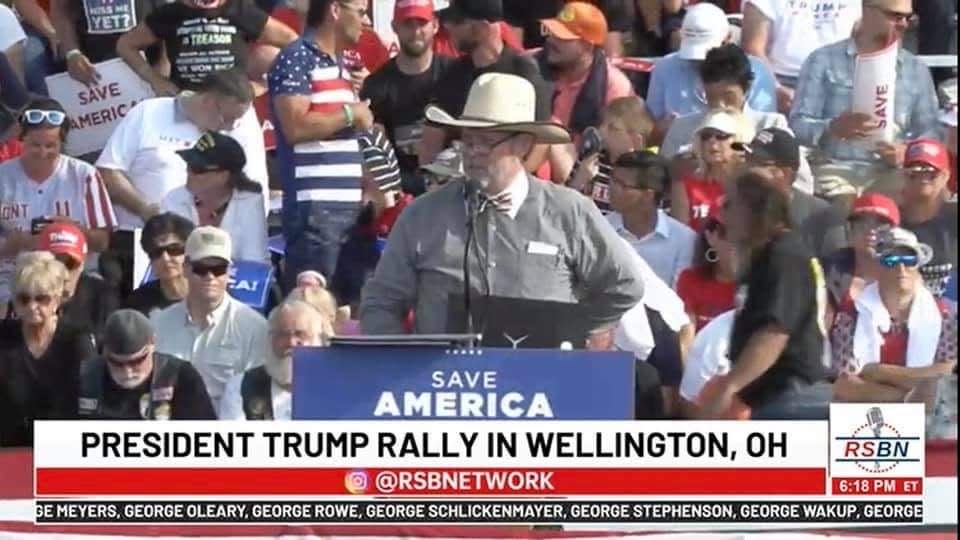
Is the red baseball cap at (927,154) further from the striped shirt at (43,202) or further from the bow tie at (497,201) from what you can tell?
the striped shirt at (43,202)

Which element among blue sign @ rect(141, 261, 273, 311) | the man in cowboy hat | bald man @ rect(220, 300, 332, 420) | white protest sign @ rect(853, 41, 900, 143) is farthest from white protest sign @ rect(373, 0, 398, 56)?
white protest sign @ rect(853, 41, 900, 143)

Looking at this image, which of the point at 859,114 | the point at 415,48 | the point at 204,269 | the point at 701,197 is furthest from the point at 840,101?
the point at 204,269

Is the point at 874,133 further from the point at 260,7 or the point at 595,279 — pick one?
the point at 260,7

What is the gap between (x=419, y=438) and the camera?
5336 millimetres

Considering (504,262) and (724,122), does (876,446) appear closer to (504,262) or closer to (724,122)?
(724,122)

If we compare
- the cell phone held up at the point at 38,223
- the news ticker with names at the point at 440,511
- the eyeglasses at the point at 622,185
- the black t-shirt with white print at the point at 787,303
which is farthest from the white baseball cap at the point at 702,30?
the cell phone held up at the point at 38,223

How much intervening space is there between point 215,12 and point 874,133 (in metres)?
1.71

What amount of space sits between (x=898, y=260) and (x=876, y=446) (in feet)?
1.47

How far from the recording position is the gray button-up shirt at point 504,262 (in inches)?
208

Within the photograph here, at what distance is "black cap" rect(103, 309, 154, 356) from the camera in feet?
17.6

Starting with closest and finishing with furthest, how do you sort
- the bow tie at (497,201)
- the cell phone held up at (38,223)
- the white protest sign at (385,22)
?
the bow tie at (497,201)
the cell phone held up at (38,223)
the white protest sign at (385,22)

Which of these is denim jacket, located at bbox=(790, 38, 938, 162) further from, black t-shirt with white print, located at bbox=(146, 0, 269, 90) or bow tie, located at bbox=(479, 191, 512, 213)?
black t-shirt with white print, located at bbox=(146, 0, 269, 90)

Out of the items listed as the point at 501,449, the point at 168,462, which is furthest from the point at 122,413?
the point at 501,449

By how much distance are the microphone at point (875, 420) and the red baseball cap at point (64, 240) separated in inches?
75.4
